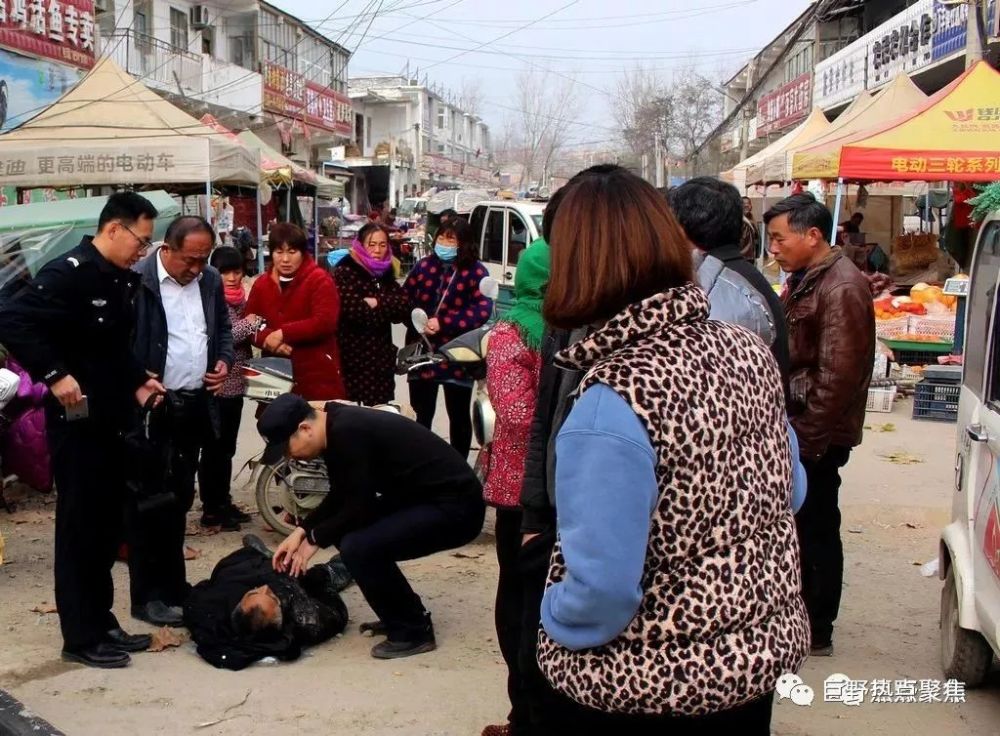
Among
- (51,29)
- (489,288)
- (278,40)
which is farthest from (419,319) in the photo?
(278,40)

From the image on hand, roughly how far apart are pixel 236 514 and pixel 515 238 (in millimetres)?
8041

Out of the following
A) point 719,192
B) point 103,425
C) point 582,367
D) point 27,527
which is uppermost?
point 719,192

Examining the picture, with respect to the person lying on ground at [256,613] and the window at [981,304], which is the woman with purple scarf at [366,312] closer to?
the person lying on ground at [256,613]

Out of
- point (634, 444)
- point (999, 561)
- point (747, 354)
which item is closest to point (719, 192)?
point (999, 561)

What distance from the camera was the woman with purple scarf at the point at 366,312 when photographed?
270 inches

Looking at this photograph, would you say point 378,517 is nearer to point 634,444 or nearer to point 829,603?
point 829,603

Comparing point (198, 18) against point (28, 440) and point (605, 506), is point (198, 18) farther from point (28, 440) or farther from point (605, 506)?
point (605, 506)

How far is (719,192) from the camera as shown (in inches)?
143

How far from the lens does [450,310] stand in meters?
7.25

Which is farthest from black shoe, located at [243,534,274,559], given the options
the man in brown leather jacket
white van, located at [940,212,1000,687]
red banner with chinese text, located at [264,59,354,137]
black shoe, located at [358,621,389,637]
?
red banner with chinese text, located at [264,59,354,137]

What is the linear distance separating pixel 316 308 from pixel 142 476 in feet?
6.51

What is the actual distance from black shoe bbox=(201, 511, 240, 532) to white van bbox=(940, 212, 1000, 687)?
4036 mm

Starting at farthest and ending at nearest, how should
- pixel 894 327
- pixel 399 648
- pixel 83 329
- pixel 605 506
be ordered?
pixel 894 327 → pixel 399 648 → pixel 83 329 → pixel 605 506

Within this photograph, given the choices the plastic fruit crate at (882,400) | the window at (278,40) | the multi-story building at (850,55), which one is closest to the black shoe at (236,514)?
the plastic fruit crate at (882,400)
